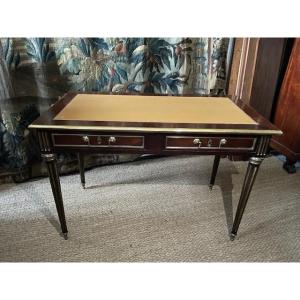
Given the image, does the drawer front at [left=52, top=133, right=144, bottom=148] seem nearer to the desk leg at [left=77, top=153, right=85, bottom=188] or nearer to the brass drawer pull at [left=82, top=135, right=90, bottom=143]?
the brass drawer pull at [left=82, top=135, right=90, bottom=143]

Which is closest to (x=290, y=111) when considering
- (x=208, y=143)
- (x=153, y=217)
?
(x=208, y=143)

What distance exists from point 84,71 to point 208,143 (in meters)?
1.09

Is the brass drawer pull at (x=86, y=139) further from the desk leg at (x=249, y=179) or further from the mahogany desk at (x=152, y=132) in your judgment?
the desk leg at (x=249, y=179)

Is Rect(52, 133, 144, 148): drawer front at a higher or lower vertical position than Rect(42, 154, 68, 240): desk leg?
higher

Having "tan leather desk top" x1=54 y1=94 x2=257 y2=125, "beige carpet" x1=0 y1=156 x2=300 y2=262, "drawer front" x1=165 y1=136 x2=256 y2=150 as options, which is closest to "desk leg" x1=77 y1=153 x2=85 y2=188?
"beige carpet" x1=0 y1=156 x2=300 y2=262

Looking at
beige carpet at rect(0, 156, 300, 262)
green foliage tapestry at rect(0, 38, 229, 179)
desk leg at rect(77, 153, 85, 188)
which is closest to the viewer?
beige carpet at rect(0, 156, 300, 262)

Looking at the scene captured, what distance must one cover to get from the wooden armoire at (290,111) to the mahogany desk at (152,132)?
37.5 inches

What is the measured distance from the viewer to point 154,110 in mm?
1308

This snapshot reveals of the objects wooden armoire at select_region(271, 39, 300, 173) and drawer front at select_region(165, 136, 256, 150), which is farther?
wooden armoire at select_region(271, 39, 300, 173)

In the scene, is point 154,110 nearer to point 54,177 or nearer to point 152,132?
point 152,132

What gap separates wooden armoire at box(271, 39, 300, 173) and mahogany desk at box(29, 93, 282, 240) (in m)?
0.95

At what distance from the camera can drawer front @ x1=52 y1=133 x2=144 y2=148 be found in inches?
45.2

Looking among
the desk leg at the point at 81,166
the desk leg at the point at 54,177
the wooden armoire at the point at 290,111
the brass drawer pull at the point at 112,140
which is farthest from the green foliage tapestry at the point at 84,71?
the brass drawer pull at the point at 112,140
